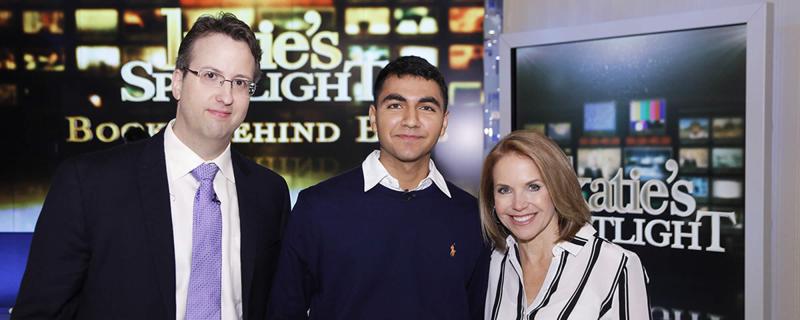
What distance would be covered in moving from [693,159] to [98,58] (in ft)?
15.0

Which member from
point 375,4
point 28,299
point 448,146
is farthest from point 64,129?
point 28,299

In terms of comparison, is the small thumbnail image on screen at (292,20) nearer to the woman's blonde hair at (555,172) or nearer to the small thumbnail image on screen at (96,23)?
the small thumbnail image on screen at (96,23)

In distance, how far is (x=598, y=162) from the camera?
135 inches

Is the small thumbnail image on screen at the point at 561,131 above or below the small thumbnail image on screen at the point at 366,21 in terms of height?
below

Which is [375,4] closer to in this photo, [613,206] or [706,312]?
[613,206]

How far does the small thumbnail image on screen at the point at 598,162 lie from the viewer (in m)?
3.38

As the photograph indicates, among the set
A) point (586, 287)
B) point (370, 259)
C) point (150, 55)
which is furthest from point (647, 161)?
point (150, 55)

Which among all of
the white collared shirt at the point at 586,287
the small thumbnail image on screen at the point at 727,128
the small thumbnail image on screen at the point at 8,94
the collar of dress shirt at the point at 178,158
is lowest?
the white collared shirt at the point at 586,287

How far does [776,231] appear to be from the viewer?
2938 millimetres

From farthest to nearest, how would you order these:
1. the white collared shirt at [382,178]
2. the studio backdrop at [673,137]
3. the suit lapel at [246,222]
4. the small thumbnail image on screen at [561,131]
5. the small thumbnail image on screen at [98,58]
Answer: the small thumbnail image on screen at [98,58]
the small thumbnail image on screen at [561,131]
the studio backdrop at [673,137]
the white collared shirt at [382,178]
the suit lapel at [246,222]

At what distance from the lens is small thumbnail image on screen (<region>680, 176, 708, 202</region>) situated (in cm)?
307

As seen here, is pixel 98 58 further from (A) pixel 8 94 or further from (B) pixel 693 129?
(B) pixel 693 129

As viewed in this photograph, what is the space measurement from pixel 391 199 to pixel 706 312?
1656mm

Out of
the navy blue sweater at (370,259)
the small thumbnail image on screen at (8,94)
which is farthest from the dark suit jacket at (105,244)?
the small thumbnail image on screen at (8,94)
